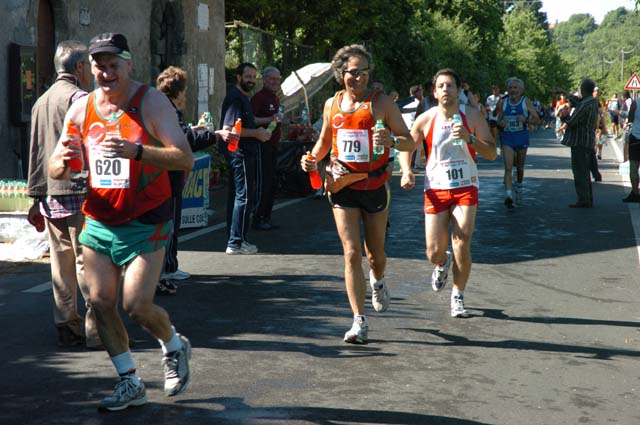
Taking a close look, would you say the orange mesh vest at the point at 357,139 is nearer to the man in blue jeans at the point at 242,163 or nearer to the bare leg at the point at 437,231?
the bare leg at the point at 437,231

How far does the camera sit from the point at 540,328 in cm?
758

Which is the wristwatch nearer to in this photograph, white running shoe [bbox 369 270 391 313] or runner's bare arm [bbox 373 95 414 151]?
runner's bare arm [bbox 373 95 414 151]

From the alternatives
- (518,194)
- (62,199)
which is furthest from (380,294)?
(518,194)

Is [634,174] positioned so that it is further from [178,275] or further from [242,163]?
[178,275]

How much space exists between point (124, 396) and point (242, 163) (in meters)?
5.96

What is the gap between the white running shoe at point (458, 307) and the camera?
26.0 ft

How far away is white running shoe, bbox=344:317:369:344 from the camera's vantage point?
693 centimetres

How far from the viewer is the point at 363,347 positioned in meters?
6.89

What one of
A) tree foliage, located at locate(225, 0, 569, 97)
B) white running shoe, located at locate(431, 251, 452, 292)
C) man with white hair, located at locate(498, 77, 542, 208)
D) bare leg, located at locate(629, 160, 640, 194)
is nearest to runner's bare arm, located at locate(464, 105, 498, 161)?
white running shoe, located at locate(431, 251, 452, 292)

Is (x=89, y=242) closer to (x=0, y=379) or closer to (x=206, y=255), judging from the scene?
(x=0, y=379)

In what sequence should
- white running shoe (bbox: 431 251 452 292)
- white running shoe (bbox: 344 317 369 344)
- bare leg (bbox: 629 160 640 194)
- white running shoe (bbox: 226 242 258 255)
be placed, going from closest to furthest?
white running shoe (bbox: 344 317 369 344) < white running shoe (bbox: 431 251 452 292) < white running shoe (bbox: 226 242 258 255) < bare leg (bbox: 629 160 640 194)

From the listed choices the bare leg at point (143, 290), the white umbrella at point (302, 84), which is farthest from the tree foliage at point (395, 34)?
the bare leg at point (143, 290)

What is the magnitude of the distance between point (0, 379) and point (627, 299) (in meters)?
5.29

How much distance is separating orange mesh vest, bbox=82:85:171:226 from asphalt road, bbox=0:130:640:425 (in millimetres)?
1034
